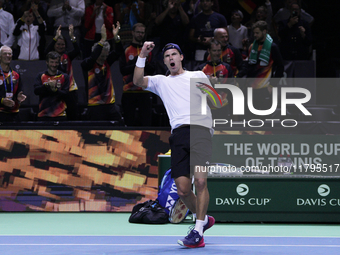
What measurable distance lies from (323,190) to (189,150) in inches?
101

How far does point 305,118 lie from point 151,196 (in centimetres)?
318

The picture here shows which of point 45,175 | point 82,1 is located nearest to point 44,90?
point 45,175

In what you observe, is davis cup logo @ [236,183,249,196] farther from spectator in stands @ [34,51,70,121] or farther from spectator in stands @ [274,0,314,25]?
spectator in stands @ [274,0,314,25]

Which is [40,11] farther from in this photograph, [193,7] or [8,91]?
[193,7]

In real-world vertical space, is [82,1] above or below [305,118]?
above

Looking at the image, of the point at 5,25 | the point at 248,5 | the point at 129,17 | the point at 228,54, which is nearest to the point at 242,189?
the point at 228,54

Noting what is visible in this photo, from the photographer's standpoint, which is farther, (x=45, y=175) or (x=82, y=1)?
(x=82, y=1)

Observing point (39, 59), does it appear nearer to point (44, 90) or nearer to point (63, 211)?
point (44, 90)

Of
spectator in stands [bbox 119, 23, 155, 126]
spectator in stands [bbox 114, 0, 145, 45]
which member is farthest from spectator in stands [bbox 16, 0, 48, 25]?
spectator in stands [bbox 119, 23, 155, 126]

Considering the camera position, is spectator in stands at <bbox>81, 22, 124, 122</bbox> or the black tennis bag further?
spectator in stands at <bbox>81, 22, 124, 122</bbox>

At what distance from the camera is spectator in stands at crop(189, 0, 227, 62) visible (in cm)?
1038

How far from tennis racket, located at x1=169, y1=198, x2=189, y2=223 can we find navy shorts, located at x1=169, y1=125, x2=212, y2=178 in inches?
69.8
